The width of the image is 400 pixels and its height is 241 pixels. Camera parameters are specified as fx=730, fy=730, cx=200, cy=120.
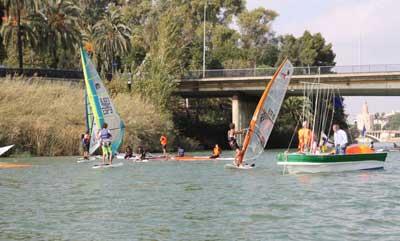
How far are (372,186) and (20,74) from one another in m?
42.4

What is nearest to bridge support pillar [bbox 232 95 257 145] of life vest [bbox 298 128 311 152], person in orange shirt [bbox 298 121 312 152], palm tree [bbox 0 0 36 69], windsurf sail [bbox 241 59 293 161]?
palm tree [bbox 0 0 36 69]

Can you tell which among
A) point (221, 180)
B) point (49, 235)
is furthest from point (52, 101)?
point (49, 235)

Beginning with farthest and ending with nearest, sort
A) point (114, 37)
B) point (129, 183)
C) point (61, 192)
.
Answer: point (114, 37) < point (129, 183) < point (61, 192)

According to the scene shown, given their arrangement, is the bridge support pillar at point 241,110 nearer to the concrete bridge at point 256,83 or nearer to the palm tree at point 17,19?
the concrete bridge at point 256,83

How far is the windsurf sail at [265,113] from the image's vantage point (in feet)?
92.5

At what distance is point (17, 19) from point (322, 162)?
41.0 meters

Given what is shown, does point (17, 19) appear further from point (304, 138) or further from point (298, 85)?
point (304, 138)

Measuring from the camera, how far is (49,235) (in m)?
13.8

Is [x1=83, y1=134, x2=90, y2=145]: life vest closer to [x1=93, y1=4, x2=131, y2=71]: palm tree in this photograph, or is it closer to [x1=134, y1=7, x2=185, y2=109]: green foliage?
[x1=134, y1=7, x2=185, y2=109]: green foliage

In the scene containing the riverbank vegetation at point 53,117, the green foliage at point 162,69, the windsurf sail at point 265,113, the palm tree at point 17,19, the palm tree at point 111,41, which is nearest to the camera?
the windsurf sail at point 265,113

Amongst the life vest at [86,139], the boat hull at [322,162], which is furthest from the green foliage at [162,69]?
the boat hull at [322,162]

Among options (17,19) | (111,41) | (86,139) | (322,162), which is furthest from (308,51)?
(322,162)

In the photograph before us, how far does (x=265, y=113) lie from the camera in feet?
93.8

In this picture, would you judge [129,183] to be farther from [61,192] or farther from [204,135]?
[204,135]
